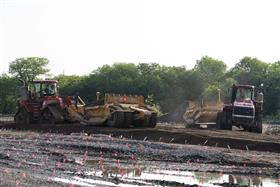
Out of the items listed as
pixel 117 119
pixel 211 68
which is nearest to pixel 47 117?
pixel 117 119

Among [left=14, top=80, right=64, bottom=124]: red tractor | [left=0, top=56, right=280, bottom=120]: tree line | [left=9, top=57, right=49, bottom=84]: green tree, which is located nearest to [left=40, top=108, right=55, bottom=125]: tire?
[left=14, top=80, right=64, bottom=124]: red tractor

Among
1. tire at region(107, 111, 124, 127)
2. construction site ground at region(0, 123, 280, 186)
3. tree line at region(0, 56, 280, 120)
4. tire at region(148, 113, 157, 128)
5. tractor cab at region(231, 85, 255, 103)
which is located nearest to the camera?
construction site ground at region(0, 123, 280, 186)

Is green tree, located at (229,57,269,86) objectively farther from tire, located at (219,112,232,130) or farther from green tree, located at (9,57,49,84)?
tire, located at (219,112,232,130)

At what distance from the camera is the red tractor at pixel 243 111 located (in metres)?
34.6

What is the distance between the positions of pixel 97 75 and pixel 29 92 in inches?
3076

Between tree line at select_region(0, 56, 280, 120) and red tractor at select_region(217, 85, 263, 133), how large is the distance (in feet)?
169

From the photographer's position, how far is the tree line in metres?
100

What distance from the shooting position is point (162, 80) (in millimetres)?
107750

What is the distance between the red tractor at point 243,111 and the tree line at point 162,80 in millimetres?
51609

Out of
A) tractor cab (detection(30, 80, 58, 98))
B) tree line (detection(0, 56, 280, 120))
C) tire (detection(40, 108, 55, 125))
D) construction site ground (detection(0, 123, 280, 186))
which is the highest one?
tree line (detection(0, 56, 280, 120))

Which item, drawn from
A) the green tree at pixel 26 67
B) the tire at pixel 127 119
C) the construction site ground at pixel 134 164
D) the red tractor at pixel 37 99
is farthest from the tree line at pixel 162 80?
the construction site ground at pixel 134 164

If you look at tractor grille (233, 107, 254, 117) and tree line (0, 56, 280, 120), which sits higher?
tree line (0, 56, 280, 120)

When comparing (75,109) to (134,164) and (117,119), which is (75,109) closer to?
(117,119)

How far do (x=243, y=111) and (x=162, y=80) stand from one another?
7325 centimetres
